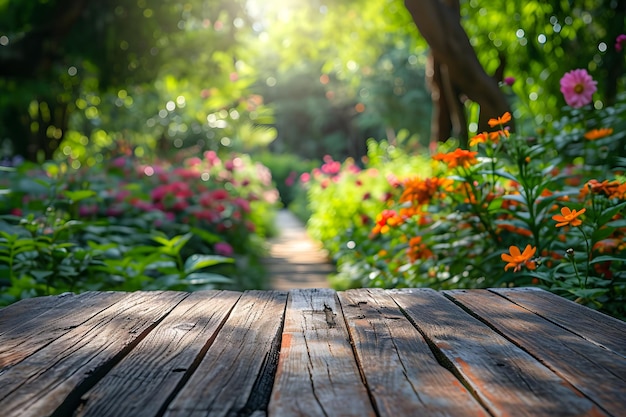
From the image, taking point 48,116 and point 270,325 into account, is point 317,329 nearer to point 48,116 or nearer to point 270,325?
point 270,325

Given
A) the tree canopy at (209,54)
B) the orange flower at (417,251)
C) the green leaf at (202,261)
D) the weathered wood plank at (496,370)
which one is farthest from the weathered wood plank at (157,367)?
the tree canopy at (209,54)

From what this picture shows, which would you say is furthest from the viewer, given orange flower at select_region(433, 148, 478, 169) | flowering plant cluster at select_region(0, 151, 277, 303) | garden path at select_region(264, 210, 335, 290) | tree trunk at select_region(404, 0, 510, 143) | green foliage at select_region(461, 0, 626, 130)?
green foliage at select_region(461, 0, 626, 130)

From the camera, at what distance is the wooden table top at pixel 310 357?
1151 mm

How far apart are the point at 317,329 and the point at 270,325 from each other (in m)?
0.14

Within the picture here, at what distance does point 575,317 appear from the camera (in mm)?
1822

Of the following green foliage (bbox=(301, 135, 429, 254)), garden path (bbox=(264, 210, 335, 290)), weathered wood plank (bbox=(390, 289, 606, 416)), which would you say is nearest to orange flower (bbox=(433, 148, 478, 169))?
weathered wood plank (bbox=(390, 289, 606, 416))

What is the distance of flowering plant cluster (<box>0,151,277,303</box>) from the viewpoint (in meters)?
3.15

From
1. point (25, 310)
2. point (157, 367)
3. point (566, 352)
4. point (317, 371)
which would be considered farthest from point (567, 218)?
point (25, 310)

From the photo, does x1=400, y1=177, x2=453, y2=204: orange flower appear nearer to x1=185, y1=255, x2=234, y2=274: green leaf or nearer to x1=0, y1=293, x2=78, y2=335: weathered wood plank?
x1=185, y1=255, x2=234, y2=274: green leaf

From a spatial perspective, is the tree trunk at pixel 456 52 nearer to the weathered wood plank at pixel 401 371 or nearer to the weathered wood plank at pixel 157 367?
the weathered wood plank at pixel 401 371

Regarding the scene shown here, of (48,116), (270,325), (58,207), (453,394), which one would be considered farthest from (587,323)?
(48,116)

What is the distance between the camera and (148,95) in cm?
1198

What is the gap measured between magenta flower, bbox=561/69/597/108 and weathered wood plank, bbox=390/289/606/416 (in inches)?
89.5

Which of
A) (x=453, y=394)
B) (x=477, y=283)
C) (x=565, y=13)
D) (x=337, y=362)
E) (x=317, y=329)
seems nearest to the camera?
(x=453, y=394)
